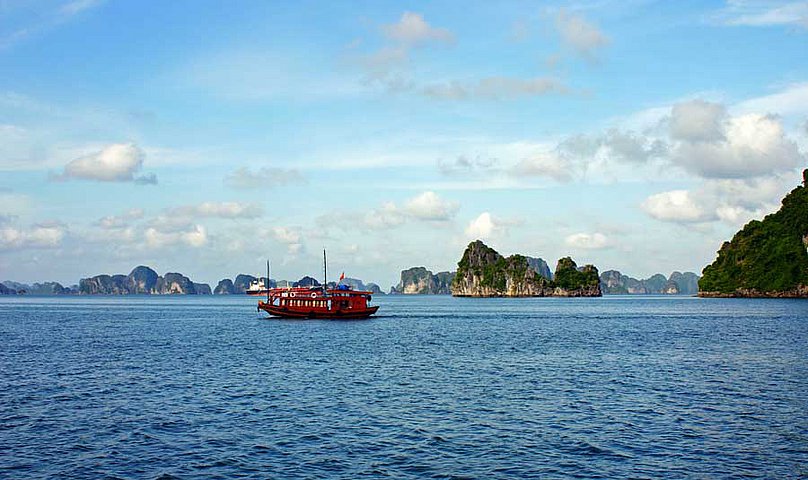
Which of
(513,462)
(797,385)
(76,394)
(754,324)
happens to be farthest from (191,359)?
(754,324)

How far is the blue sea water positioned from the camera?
32250 mm

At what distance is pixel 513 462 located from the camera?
1277 inches

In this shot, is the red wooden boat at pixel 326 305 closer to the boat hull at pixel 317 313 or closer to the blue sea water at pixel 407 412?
the boat hull at pixel 317 313

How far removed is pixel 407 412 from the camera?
44.1 meters

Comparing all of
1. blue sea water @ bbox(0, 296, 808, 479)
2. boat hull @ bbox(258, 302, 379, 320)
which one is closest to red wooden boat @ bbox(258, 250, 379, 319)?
boat hull @ bbox(258, 302, 379, 320)

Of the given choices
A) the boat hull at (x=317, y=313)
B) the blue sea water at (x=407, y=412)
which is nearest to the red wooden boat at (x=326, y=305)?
the boat hull at (x=317, y=313)

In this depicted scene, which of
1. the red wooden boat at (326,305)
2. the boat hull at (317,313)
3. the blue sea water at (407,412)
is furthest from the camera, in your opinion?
the red wooden boat at (326,305)

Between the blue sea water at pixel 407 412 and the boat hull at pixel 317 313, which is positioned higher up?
the boat hull at pixel 317 313

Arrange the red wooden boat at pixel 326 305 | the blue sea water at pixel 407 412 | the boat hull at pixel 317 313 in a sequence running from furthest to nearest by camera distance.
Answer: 1. the red wooden boat at pixel 326 305
2. the boat hull at pixel 317 313
3. the blue sea water at pixel 407 412

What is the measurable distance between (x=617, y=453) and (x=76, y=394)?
39.9 m

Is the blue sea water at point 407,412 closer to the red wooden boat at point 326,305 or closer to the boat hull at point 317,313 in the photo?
the boat hull at point 317,313

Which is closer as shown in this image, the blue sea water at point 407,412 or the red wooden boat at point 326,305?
the blue sea water at point 407,412

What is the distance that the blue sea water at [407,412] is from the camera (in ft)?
106

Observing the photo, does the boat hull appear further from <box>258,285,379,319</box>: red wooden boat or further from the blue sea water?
the blue sea water
